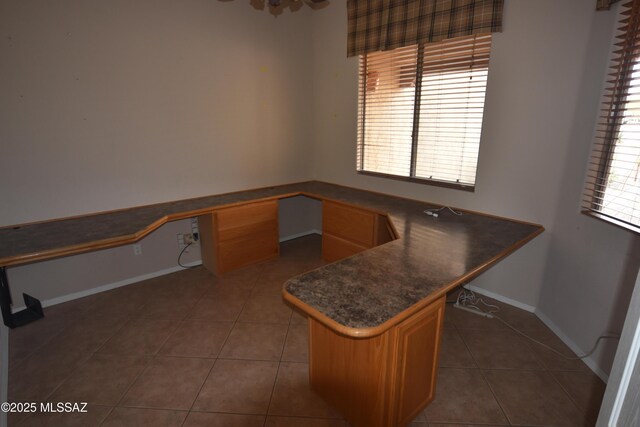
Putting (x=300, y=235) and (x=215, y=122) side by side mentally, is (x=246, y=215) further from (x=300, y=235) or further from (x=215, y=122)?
(x=300, y=235)

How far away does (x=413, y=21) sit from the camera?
275cm

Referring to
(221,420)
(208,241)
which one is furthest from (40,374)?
(208,241)

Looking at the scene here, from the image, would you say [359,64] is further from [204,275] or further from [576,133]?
[204,275]

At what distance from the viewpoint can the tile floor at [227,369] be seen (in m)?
1.66

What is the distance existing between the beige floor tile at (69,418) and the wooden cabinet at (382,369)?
1.12 m

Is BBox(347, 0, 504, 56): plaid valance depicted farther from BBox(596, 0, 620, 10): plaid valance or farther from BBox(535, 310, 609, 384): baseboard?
BBox(535, 310, 609, 384): baseboard

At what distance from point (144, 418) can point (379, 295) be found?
1.38 metres

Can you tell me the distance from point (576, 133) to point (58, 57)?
362 centimetres

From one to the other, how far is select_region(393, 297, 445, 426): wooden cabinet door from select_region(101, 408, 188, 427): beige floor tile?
110cm

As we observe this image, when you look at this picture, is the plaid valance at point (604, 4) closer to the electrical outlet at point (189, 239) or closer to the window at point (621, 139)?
the window at point (621, 139)

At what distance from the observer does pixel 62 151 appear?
244 cm

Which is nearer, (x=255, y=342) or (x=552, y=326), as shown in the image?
(x=255, y=342)

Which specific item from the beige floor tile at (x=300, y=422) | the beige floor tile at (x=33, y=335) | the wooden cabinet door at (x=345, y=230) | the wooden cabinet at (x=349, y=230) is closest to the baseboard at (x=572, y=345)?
the wooden cabinet at (x=349, y=230)

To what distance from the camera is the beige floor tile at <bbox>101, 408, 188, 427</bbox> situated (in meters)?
1.61
